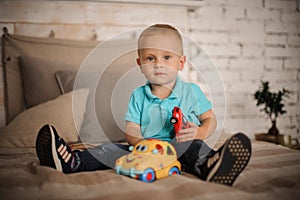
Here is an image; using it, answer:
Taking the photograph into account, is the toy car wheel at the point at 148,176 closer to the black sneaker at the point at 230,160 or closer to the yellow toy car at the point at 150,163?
the yellow toy car at the point at 150,163

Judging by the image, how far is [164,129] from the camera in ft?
4.66

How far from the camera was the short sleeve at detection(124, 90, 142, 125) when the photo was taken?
149 cm

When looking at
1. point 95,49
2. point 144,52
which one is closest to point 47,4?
point 95,49

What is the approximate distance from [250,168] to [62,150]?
0.63 metres

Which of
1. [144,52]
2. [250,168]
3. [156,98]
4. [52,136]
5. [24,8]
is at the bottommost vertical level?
[250,168]

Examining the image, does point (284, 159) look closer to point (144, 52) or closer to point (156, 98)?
point (156, 98)

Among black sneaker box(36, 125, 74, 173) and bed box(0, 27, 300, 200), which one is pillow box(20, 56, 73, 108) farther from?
black sneaker box(36, 125, 74, 173)

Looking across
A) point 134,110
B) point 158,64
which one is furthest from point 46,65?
point 158,64

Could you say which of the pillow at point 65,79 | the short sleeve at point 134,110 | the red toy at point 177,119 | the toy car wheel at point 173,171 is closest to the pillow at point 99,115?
the pillow at point 65,79

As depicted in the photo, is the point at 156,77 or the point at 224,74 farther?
the point at 224,74

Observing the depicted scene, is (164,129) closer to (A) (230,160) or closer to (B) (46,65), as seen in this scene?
(A) (230,160)

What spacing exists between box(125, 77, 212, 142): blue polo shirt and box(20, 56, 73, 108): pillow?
77 centimetres

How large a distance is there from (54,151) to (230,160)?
53cm

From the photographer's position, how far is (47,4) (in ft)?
7.82
